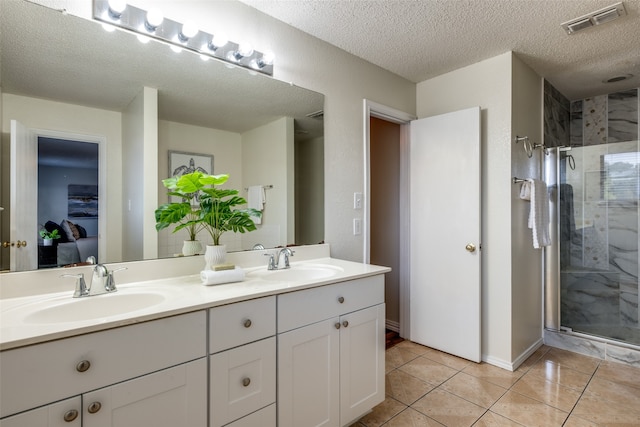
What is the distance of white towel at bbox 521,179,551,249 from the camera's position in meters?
2.46

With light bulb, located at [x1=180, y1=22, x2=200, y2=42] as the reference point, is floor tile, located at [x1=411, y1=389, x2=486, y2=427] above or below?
below

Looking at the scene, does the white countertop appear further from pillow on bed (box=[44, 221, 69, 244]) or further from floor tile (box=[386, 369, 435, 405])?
floor tile (box=[386, 369, 435, 405])

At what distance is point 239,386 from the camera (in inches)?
49.2

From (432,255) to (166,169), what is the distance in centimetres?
211

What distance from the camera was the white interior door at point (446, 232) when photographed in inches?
97.7

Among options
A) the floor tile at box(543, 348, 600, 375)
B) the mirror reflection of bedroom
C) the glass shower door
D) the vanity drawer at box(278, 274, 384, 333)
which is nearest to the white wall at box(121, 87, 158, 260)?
the mirror reflection of bedroom

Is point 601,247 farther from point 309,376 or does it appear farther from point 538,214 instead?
point 309,376

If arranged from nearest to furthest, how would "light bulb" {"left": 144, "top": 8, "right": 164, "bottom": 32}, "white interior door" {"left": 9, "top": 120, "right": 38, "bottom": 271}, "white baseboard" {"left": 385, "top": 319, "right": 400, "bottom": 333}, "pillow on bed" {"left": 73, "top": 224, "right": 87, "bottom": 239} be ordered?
"white interior door" {"left": 9, "top": 120, "right": 38, "bottom": 271}
"pillow on bed" {"left": 73, "top": 224, "right": 87, "bottom": 239}
"light bulb" {"left": 144, "top": 8, "right": 164, "bottom": 32}
"white baseboard" {"left": 385, "top": 319, "right": 400, "bottom": 333}

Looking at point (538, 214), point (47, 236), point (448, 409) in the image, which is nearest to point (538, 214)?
point (538, 214)

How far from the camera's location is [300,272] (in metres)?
1.88

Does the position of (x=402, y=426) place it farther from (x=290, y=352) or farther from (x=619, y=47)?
(x=619, y=47)

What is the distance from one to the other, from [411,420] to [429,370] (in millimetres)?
640

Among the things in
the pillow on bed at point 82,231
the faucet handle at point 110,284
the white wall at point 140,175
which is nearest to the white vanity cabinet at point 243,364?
the faucet handle at point 110,284

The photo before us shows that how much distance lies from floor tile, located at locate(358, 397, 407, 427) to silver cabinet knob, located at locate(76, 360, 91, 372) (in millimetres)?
1441
